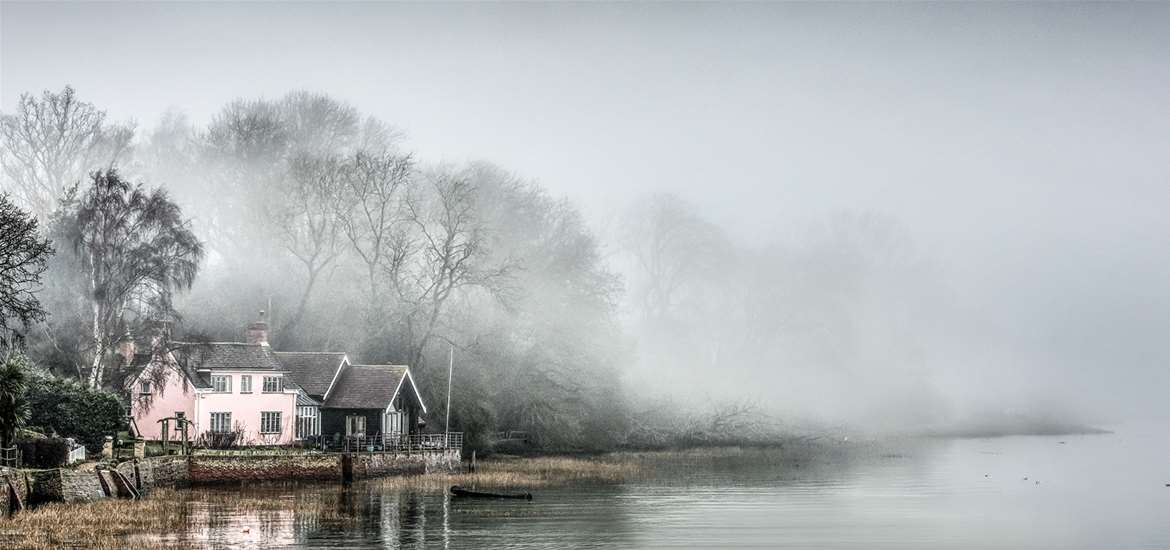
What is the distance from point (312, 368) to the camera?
74.2m

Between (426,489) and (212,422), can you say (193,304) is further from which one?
(426,489)

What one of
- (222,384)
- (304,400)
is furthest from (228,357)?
(304,400)

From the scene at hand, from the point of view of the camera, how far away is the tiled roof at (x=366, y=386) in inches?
2874

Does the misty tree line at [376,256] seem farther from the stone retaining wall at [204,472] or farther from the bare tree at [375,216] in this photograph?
the stone retaining wall at [204,472]

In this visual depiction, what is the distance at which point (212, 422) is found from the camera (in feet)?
226

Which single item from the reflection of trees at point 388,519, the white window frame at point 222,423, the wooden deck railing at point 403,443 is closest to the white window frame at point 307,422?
the wooden deck railing at point 403,443

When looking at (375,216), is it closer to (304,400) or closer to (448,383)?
(448,383)

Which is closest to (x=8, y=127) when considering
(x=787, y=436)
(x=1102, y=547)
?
(x=787, y=436)

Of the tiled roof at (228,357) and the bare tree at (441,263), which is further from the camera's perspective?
the bare tree at (441,263)

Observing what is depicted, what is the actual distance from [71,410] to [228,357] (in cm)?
1488

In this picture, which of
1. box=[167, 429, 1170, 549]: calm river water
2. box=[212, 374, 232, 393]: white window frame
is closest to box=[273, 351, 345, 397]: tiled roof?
box=[212, 374, 232, 393]: white window frame

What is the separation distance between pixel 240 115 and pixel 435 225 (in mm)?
17879

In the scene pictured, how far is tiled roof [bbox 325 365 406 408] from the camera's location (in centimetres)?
7300

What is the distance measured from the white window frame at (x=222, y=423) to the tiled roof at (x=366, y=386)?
5869 millimetres
